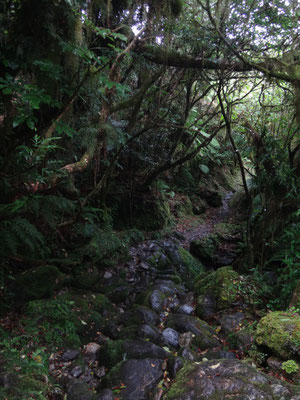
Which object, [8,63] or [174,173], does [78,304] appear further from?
[174,173]

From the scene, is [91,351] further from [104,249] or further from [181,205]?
[181,205]

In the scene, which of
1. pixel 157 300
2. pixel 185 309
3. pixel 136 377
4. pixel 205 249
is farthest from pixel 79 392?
Answer: pixel 205 249

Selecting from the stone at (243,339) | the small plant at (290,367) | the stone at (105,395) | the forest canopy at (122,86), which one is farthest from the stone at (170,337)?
the forest canopy at (122,86)

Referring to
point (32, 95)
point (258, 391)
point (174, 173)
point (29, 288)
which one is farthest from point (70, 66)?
point (174, 173)

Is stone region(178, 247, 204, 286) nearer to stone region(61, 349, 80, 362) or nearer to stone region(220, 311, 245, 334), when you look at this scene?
stone region(220, 311, 245, 334)

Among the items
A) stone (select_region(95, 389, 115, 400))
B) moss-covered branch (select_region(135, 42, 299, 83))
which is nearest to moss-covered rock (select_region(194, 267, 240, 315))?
stone (select_region(95, 389, 115, 400))

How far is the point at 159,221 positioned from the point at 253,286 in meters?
4.63

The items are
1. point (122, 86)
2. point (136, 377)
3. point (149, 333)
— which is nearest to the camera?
point (136, 377)

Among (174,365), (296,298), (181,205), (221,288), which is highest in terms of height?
(181,205)

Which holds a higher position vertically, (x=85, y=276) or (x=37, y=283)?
(x=37, y=283)

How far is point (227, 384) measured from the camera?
7.10 feet

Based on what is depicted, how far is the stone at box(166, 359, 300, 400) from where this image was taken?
80.8 inches

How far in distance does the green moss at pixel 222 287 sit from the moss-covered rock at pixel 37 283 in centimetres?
263

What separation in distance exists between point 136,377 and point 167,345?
2.92ft
